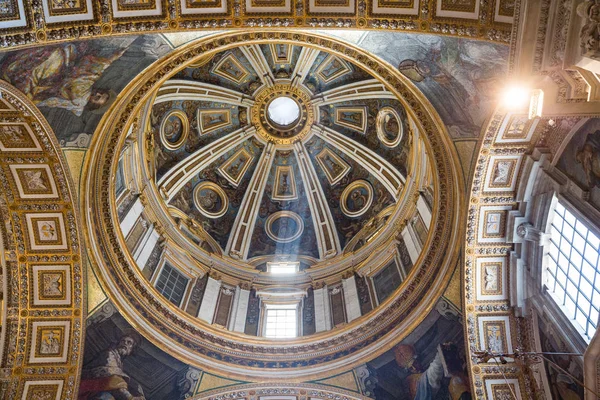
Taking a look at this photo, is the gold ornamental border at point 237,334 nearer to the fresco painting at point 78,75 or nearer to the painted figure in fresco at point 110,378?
the fresco painting at point 78,75

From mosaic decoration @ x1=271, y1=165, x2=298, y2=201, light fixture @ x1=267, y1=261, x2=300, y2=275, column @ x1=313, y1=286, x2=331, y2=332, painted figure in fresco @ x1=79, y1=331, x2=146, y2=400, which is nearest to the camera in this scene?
painted figure in fresco @ x1=79, y1=331, x2=146, y2=400

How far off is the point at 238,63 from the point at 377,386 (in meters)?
14.5

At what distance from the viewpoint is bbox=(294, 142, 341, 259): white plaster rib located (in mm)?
25328

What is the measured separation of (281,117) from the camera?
2798 centimetres

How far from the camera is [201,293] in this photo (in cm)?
2173

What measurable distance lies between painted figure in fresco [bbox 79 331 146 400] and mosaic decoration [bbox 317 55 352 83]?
13769mm

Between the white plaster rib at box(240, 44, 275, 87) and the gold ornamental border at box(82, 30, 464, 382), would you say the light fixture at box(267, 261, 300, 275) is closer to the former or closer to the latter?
the gold ornamental border at box(82, 30, 464, 382)

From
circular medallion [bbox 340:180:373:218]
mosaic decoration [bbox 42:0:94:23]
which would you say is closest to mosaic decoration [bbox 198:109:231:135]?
circular medallion [bbox 340:180:373:218]

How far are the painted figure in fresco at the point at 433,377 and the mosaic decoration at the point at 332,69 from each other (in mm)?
12070

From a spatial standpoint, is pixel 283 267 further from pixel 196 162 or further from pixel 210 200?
pixel 196 162

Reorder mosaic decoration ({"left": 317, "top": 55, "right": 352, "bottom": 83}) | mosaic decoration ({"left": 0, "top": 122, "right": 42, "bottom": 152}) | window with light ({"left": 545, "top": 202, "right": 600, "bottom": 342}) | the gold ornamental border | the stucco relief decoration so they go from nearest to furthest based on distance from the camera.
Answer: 1. the stucco relief decoration
2. window with light ({"left": 545, "top": 202, "right": 600, "bottom": 342})
3. mosaic decoration ({"left": 0, "top": 122, "right": 42, "bottom": 152})
4. the gold ornamental border
5. mosaic decoration ({"left": 317, "top": 55, "right": 352, "bottom": 83})

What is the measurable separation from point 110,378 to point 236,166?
488 inches

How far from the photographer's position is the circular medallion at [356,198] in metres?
25.6

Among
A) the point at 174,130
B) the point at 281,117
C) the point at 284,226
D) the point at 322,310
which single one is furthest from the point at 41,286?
the point at 281,117
